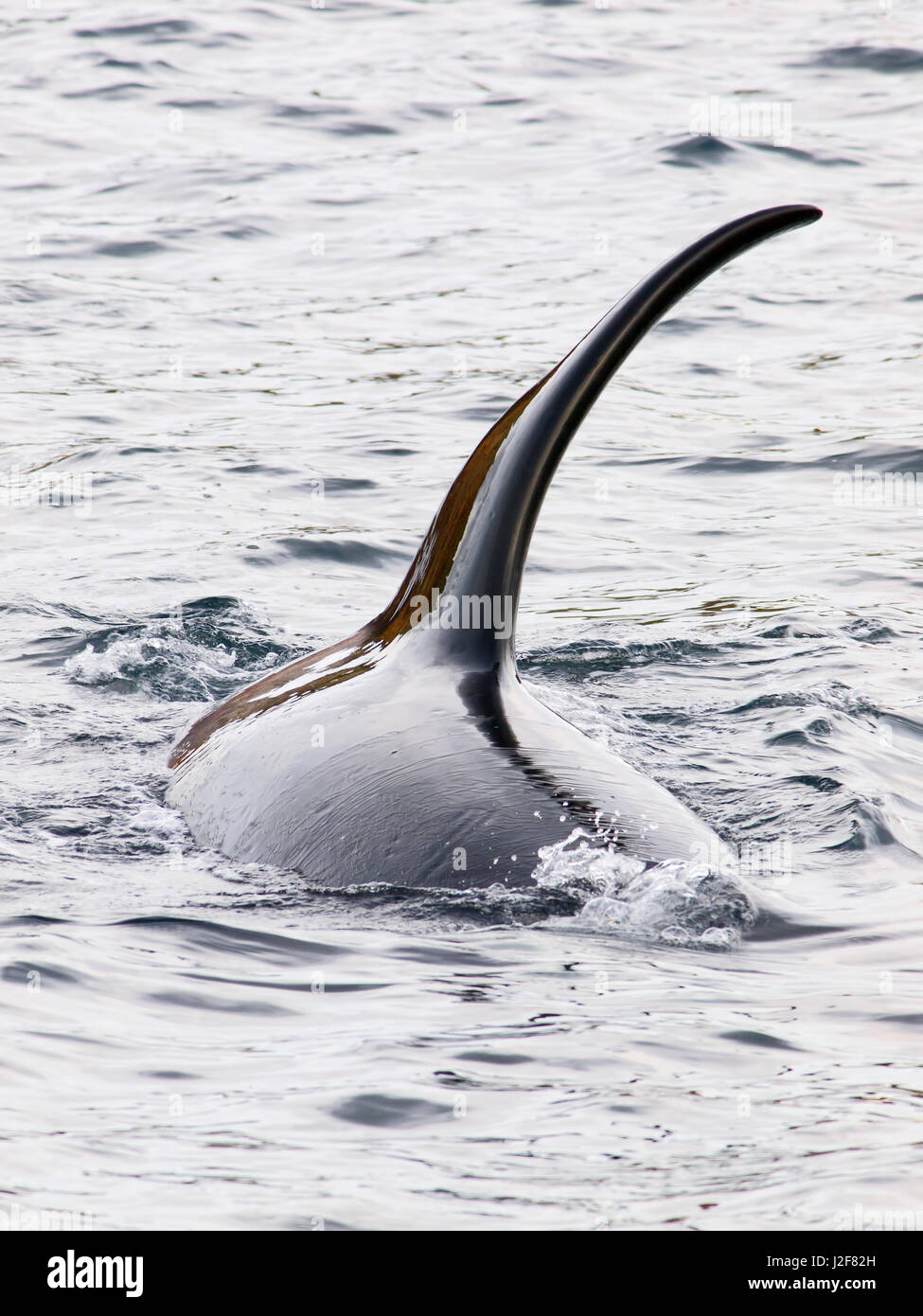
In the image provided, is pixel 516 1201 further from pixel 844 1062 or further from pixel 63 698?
pixel 63 698

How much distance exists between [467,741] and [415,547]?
15.8ft

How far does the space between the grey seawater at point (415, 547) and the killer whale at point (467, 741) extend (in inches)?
4.9

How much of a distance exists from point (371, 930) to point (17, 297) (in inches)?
402

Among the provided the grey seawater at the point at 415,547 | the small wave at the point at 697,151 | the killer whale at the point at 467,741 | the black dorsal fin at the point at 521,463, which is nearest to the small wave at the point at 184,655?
the grey seawater at the point at 415,547

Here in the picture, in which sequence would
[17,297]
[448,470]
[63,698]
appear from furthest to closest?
[17,297]
[448,470]
[63,698]

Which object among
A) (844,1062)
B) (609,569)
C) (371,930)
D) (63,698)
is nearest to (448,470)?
(609,569)

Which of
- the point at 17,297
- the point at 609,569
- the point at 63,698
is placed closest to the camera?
the point at 63,698

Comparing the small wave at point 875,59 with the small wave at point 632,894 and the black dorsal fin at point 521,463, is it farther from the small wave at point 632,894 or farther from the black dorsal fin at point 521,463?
the small wave at point 632,894

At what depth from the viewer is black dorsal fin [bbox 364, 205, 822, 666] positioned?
455cm

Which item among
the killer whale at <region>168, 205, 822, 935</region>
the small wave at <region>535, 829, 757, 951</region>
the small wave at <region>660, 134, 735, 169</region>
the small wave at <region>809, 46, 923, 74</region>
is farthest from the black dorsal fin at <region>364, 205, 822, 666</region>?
the small wave at <region>809, 46, 923, 74</region>

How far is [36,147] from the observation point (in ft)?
55.7

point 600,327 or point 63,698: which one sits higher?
point 600,327

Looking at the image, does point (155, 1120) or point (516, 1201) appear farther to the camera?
point (155, 1120)

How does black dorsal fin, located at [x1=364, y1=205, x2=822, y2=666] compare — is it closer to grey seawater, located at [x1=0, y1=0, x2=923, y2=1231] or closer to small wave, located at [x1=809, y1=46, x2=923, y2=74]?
grey seawater, located at [x1=0, y1=0, x2=923, y2=1231]
